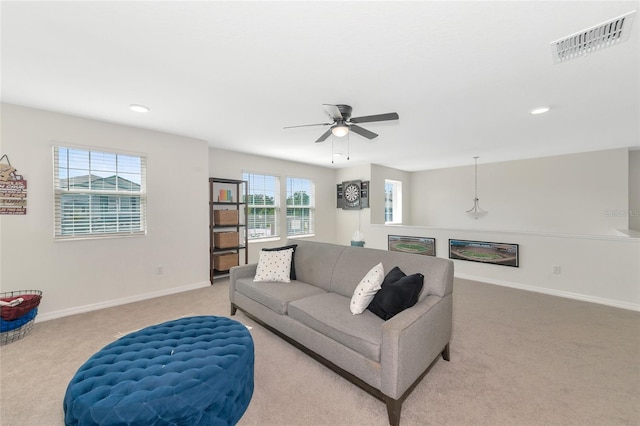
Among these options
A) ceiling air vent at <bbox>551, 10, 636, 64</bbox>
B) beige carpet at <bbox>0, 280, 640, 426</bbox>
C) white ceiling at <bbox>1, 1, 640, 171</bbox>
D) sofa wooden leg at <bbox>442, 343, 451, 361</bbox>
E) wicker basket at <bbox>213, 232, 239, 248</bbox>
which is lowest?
beige carpet at <bbox>0, 280, 640, 426</bbox>

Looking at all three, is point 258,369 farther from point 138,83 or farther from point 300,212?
point 300,212

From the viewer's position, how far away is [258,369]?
219 centimetres

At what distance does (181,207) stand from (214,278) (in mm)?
1496

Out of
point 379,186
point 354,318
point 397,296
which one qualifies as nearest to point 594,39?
point 397,296

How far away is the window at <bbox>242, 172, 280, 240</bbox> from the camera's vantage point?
18.6ft

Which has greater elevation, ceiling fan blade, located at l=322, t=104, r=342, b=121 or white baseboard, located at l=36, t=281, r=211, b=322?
ceiling fan blade, located at l=322, t=104, r=342, b=121

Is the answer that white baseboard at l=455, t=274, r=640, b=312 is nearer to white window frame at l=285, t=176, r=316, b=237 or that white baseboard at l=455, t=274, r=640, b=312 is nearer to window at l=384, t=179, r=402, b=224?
window at l=384, t=179, r=402, b=224

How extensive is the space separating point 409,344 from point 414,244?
4358 millimetres

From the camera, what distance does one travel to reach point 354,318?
208 cm

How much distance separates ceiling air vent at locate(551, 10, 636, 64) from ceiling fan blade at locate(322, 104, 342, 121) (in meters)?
1.79

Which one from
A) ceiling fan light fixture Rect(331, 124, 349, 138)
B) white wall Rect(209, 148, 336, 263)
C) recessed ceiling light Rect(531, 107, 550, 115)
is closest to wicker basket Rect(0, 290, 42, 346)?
white wall Rect(209, 148, 336, 263)

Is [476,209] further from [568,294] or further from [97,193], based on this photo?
[97,193]

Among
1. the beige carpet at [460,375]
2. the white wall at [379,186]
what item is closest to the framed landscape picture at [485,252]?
the beige carpet at [460,375]

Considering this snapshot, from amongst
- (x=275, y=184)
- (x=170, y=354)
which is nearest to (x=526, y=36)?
(x=170, y=354)
